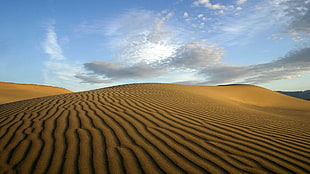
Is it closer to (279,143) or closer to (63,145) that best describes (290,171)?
(279,143)

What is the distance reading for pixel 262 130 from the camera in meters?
3.70

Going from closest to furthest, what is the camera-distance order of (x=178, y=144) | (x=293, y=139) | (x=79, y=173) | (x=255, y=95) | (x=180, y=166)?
1. (x=79, y=173)
2. (x=180, y=166)
3. (x=178, y=144)
4. (x=293, y=139)
5. (x=255, y=95)

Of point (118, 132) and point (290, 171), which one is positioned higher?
point (118, 132)

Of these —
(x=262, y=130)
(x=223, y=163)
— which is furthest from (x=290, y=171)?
(x=262, y=130)

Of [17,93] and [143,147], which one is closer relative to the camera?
[143,147]

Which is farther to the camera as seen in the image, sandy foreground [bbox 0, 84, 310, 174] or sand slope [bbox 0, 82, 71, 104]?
sand slope [bbox 0, 82, 71, 104]

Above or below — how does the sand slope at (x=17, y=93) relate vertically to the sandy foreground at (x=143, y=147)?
above

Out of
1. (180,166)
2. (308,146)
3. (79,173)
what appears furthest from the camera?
(308,146)

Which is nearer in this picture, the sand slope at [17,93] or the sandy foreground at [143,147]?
the sandy foreground at [143,147]

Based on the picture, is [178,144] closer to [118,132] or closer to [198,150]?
[198,150]

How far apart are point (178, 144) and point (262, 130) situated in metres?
2.23

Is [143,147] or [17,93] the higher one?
[17,93]

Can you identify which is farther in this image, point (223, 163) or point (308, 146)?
point (308, 146)

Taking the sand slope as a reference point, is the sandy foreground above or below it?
below
